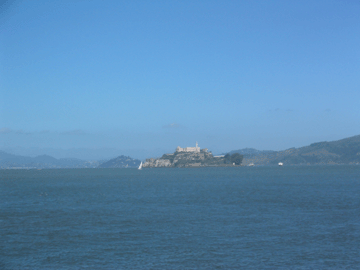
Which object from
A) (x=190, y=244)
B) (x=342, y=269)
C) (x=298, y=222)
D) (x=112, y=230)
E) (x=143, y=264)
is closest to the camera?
(x=342, y=269)

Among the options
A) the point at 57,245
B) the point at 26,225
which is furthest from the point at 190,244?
the point at 26,225

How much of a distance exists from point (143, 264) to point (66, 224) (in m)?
15.5

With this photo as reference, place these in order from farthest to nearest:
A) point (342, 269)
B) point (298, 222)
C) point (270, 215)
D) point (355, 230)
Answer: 1. point (270, 215)
2. point (298, 222)
3. point (355, 230)
4. point (342, 269)

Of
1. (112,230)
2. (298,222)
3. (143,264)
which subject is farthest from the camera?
(298,222)

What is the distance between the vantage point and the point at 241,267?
18.9 m

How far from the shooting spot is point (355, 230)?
26.8 metres

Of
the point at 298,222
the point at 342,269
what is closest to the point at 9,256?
the point at 342,269

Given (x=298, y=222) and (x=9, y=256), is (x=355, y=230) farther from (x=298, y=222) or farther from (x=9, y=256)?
(x=9, y=256)

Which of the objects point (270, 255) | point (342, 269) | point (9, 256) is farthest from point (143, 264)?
point (342, 269)

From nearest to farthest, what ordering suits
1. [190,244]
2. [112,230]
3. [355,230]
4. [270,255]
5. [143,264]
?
[143,264], [270,255], [190,244], [355,230], [112,230]

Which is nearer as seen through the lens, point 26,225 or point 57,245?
point 57,245

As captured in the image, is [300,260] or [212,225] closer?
[300,260]

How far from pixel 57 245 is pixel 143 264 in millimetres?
8448

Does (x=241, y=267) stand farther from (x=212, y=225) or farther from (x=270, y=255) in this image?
(x=212, y=225)
